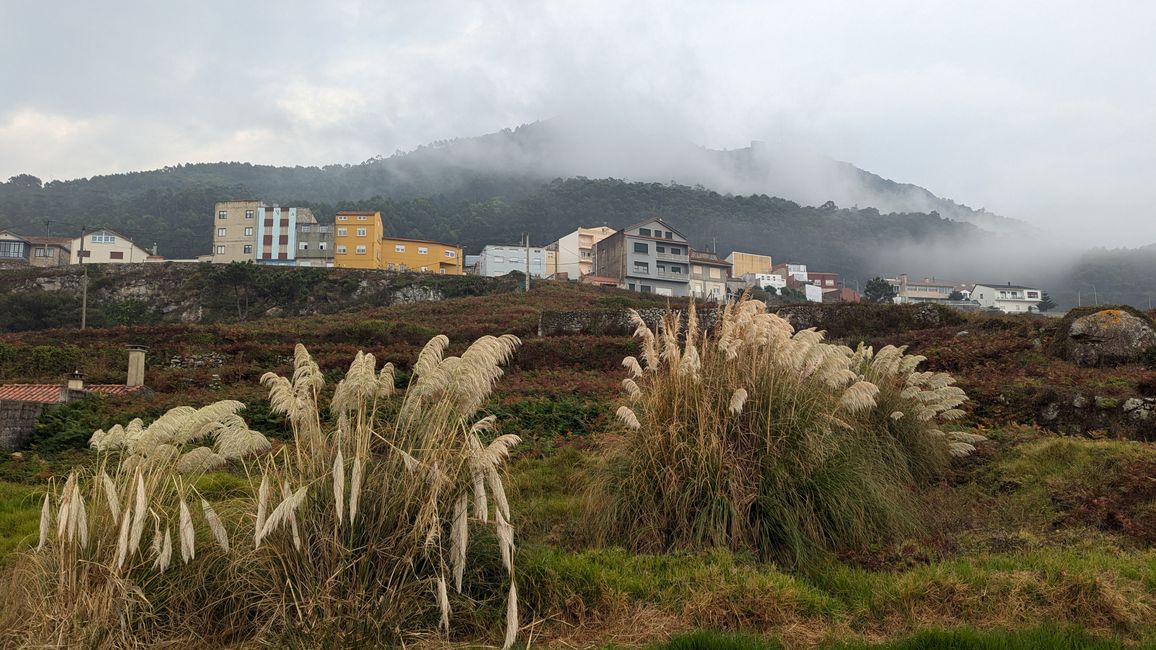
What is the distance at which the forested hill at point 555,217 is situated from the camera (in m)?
104

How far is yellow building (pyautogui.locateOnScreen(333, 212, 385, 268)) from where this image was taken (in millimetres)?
78562

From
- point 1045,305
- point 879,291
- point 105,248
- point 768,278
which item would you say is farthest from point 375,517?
point 1045,305

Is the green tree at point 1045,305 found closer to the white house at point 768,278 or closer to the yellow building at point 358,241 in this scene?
the white house at point 768,278

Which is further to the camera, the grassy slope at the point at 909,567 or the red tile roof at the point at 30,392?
the red tile roof at the point at 30,392

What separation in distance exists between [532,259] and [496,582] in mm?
78912

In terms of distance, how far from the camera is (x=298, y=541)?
14.0ft

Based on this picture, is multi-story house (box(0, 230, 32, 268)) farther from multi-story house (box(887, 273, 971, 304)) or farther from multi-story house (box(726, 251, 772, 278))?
multi-story house (box(887, 273, 971, 304))

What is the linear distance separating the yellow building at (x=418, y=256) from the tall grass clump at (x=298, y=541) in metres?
75.7

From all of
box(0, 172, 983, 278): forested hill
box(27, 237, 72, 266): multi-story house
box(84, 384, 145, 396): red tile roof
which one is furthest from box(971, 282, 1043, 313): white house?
box(27, 237, 72, 266): multi-story house

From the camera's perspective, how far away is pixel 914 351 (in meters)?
20.0

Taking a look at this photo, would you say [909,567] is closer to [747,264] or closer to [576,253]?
[576,253]

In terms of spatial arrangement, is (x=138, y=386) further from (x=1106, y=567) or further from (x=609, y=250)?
(x=609, y=250)

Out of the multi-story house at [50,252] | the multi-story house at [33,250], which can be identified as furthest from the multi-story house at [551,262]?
the multi-story house at [50,252]

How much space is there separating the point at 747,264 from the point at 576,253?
92.5 feet
